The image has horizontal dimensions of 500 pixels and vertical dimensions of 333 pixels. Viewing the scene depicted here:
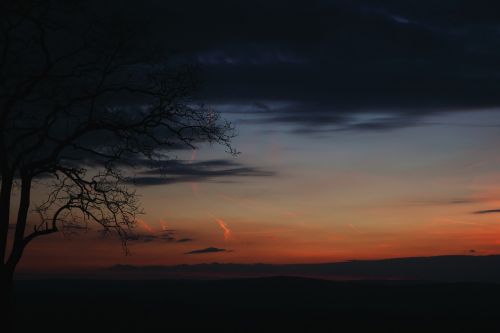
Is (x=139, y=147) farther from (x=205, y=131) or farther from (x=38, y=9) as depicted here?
(x=38, y=9)

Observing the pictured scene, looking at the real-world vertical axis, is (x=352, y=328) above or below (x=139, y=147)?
below

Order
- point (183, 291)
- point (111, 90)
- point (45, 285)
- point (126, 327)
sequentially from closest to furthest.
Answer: point (111, 90) < point (126, 327) < point (183, 291) < point (45, 285)

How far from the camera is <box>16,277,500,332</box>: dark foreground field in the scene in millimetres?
36156

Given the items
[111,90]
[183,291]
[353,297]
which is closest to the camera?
[111,90]

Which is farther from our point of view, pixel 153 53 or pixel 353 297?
pixel 353 297

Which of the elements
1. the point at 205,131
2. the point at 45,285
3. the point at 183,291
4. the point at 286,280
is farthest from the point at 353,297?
the point at 205,131

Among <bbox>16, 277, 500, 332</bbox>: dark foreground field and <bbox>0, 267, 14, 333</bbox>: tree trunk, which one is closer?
<bbox>0, 267, 14, 333</bbox>: tree trunk

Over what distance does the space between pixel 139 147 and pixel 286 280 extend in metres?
105

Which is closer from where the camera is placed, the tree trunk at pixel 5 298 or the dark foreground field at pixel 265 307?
the tree trunk at pixel 5 298

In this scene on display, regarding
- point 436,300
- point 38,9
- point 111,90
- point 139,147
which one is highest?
point 38,9

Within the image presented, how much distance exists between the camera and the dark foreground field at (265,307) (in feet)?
119

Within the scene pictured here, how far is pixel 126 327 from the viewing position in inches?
1361

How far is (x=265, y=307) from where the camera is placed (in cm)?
6856

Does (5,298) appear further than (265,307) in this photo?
No
